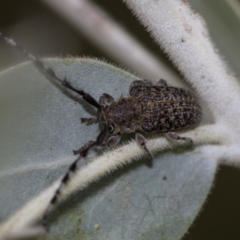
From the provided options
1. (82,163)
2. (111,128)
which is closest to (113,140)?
(111,128)

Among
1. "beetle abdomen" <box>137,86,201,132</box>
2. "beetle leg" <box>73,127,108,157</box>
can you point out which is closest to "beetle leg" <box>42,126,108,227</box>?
"beetle leg" <box>73,127,108,157</box>

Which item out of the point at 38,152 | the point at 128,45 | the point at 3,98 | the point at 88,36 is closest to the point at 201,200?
the point at 38,152

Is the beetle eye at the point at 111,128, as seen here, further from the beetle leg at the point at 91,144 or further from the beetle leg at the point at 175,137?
the beetle leg at the point at 175,137

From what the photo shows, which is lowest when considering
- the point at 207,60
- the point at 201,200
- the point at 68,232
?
the point at 68,232

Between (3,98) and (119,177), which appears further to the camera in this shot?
(119,177)

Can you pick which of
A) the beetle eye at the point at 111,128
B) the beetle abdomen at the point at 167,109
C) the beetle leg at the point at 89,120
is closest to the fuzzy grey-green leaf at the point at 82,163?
the beetle leg at the point at 89,120

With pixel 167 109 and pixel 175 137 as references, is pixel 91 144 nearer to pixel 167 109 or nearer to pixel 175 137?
pixel 175 137

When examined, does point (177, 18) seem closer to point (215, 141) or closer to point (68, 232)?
point (215, 141)
